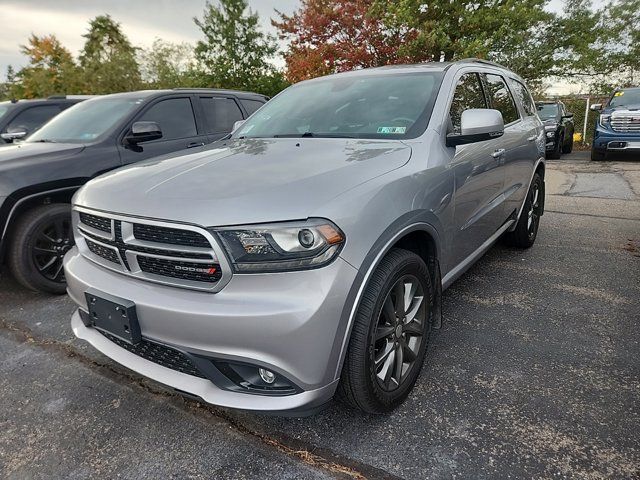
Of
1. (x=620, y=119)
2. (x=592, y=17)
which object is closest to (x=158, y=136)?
(x=620, y=119)

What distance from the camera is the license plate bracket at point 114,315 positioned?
177 cm

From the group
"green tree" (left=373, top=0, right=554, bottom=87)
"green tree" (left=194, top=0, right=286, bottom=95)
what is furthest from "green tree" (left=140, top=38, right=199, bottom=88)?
"green tree" (left=373, top=0, right=554, bottom=87)

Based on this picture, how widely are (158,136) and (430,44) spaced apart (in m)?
12.3

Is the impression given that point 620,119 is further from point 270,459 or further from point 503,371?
point 270,459

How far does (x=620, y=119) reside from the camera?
10562mm

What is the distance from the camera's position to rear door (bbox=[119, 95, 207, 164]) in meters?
4.21

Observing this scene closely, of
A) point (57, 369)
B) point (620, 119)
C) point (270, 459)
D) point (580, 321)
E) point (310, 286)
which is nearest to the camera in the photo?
point (310, 286)

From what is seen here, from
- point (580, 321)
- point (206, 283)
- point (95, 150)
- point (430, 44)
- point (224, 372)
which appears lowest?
point (580, 321)

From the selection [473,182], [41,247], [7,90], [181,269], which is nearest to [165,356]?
[181,269]

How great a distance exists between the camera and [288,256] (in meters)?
1.60

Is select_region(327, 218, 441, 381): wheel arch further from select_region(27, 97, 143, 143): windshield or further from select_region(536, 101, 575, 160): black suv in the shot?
select_region(536, 101, 575, 160): black suv

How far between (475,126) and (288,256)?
1.43m

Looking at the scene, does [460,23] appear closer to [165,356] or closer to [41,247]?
[41,247]

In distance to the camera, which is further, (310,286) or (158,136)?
(158,136)
